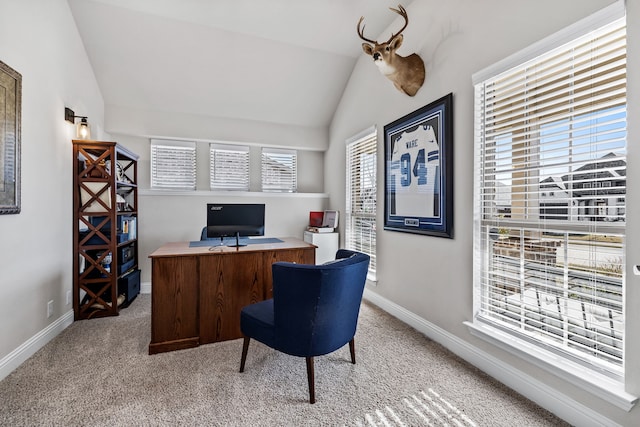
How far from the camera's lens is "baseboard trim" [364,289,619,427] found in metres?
1.52

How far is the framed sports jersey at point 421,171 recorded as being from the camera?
94.7 inches

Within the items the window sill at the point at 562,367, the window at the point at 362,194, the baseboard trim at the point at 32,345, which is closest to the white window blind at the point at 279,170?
the window at the point at 362,194

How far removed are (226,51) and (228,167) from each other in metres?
1.59

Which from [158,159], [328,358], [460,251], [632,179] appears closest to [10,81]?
[158,159]

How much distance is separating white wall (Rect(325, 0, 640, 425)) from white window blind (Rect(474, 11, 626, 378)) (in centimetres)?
8

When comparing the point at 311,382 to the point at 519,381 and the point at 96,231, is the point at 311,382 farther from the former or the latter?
the point at 96,231

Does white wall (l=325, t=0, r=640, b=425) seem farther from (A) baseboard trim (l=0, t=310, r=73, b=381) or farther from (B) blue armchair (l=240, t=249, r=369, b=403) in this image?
(A) baseboard trim (l=0, t=310, r=73, b=381)

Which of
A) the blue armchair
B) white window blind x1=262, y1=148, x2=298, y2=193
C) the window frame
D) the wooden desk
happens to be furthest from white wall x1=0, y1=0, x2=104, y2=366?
the window frame

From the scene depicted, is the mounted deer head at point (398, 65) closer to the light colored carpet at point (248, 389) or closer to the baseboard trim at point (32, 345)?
the light colored carpet at point (248, 389)

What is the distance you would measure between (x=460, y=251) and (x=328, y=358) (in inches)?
53.5

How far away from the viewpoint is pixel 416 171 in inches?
109

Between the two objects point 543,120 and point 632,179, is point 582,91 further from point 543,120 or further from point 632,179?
point 632,179

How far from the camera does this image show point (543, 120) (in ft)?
5.74

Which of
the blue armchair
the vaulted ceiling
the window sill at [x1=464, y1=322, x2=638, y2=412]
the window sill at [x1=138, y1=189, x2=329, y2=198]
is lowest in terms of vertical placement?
the window sill at [x1=464, y1=322, x2=638, y2=412]
